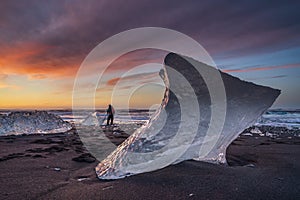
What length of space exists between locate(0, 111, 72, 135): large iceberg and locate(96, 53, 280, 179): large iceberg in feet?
19.7

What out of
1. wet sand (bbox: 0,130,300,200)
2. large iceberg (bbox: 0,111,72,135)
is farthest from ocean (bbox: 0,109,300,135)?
wet sand (bbox: 0,130,300,200)

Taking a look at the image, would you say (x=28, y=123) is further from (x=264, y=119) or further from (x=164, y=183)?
(x=264, y=119)

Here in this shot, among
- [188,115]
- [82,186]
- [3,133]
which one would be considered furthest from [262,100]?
[3,133]

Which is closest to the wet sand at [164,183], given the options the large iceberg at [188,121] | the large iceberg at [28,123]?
the large iceberg at [188,121]

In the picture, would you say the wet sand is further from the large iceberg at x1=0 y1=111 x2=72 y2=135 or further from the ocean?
the ocean

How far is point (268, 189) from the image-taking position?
2.16 metres

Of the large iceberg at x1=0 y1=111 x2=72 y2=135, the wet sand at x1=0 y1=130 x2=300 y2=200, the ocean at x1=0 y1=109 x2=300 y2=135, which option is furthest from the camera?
the ocean at x1=0 y1=109 x2=300 y2=135

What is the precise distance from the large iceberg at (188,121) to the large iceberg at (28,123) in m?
6.00

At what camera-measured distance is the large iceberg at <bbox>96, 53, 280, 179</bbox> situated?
2.63 metres

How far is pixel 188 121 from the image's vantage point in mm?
2906

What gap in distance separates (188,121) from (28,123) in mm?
7096

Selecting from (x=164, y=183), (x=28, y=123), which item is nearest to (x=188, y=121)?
(x=164, y=183)

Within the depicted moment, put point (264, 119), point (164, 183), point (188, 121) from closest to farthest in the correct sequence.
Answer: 1. point (164, 183)
2. point (188, 121)
3. point (264, 119)

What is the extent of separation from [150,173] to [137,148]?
0.34 meters
